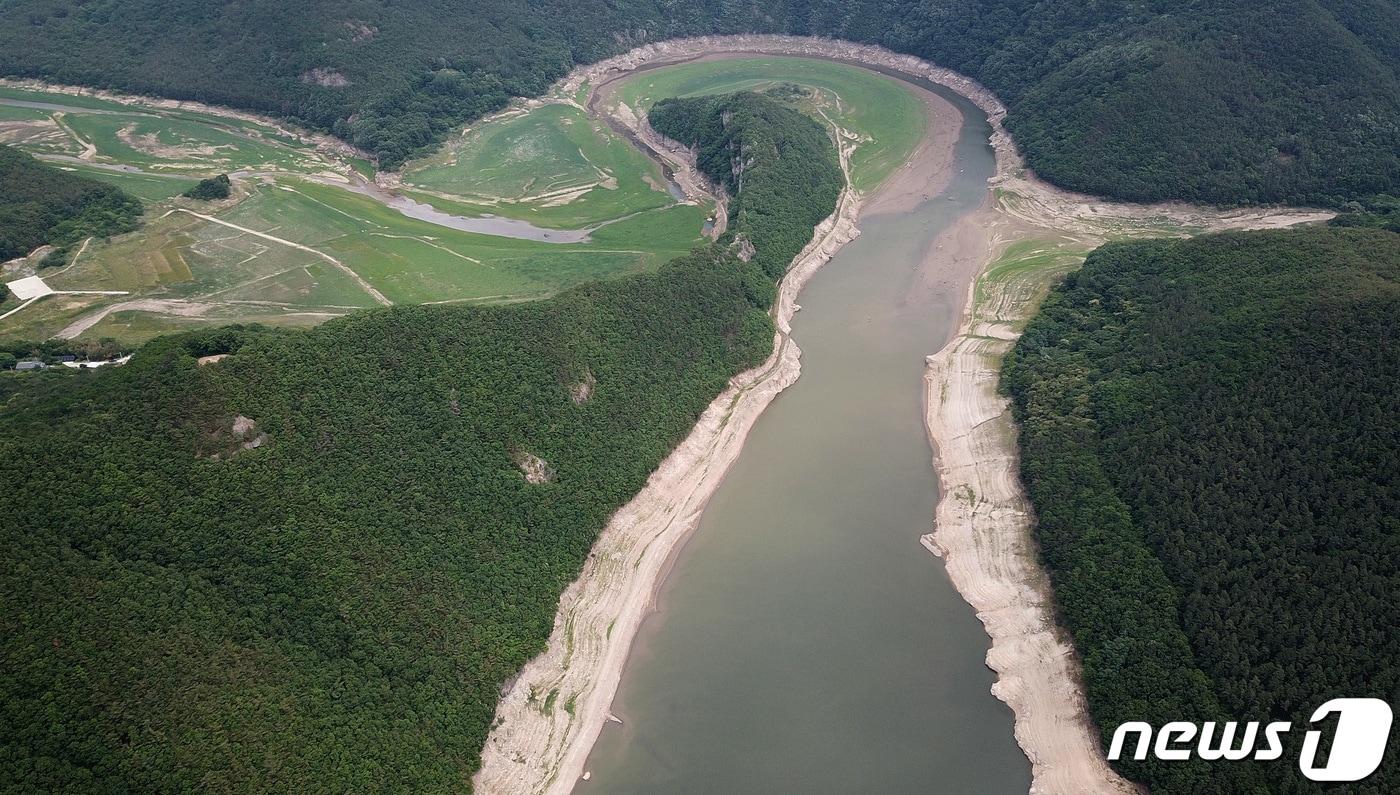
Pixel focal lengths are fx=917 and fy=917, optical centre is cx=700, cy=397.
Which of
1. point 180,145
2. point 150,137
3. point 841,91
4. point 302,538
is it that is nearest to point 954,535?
point 302,538

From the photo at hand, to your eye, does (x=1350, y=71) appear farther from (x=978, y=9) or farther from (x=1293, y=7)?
(x=978, y=9)

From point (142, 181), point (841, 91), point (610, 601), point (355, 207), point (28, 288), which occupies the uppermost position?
point (841, 91)

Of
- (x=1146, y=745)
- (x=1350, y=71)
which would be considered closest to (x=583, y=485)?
(x=1146, y=745)

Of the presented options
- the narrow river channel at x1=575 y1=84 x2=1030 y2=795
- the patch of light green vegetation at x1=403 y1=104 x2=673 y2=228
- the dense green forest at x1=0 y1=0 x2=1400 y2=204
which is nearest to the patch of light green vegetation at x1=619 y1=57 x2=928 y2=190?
the dense green forest at x1=0 y1=0 x2=1400 y2=204

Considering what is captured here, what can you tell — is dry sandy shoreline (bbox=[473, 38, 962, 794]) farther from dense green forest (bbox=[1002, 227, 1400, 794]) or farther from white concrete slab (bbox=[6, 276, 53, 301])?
white concrete slab (bbox=[6, 276, 53, 301])

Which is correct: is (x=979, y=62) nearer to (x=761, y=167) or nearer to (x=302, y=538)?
(x=761, y=167)
